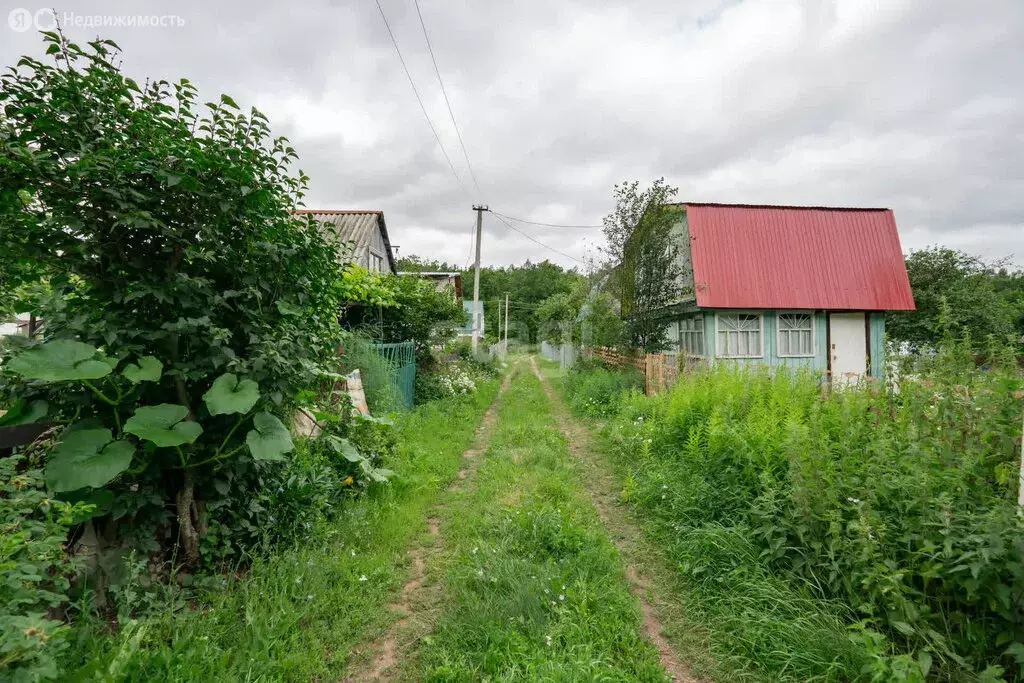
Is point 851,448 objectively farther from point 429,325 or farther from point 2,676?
point 429,325

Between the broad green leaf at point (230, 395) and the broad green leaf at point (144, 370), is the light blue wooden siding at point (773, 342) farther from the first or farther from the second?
the broad green leaf at point (144, 370)

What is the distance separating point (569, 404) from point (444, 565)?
8.61 m

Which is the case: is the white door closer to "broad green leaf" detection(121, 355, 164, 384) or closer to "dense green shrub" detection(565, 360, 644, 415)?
"dense green shrub" detection(565, 360, 644, 415)

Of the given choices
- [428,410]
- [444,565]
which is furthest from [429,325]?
[444,565]

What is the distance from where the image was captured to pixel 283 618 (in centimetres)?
283

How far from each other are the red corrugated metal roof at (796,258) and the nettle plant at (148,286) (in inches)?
508

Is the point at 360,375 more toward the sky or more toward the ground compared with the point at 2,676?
more toward the sky

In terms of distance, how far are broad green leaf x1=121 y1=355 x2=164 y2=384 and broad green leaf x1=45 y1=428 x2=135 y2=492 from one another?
36 centimetres

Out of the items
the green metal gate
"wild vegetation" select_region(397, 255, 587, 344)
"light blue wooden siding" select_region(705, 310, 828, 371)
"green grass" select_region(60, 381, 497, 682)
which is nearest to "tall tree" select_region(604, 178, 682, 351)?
"light blue wooden siding" select_region(705, 310, 828, 371)

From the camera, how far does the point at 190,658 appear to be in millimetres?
2340

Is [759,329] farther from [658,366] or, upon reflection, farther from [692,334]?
[658,366]

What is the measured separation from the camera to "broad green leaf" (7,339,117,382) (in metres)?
2.33

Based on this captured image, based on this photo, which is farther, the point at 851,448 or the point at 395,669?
the point at 851,448

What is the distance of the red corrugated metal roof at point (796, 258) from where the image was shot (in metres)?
14.2
